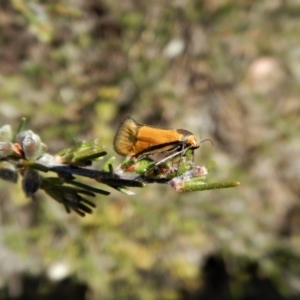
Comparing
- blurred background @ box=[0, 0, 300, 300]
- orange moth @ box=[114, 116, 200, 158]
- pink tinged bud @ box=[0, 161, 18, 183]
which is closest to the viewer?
orange moth @ box=[114, 116, 200, 158]

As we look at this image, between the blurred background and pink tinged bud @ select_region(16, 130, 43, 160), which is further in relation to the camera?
the blurred background

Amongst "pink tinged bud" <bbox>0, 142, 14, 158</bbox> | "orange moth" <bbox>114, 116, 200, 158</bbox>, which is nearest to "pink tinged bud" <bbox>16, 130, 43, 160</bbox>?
"pink tinged bud" <bbox>0, 142, 14, 158</bbox>

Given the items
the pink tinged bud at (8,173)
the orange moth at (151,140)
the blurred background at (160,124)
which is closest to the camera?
the orange moth at (151,140)

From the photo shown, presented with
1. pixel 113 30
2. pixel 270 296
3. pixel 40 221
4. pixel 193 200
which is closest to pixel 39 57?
pixel 113 30

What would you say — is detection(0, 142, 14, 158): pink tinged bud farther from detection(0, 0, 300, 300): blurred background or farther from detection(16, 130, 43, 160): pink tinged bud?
detection(0, 0, 300, 300): blurred background

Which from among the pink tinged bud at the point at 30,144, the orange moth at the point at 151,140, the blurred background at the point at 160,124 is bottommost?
the orange moth at the point at 151,140

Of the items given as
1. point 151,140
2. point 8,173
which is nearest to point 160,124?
point 8,173

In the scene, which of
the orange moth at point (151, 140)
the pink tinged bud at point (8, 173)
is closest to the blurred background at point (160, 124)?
the pink tinged bud at point (8, 173)

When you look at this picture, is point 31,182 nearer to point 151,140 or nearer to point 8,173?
point 8,173

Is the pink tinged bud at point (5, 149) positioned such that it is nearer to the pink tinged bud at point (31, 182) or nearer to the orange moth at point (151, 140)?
the pink tinged bud at point (31, 182)
